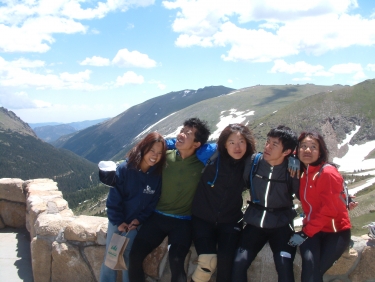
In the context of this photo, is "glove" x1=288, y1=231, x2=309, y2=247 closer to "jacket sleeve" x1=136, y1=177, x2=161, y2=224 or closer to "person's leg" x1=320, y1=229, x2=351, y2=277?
"person's leg" x1=320, y1=229, x2=351, y2=277

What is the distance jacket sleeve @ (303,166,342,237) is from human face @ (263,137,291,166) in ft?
1.96

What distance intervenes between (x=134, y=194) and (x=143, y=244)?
77 cm

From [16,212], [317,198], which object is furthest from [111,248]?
[16,212]

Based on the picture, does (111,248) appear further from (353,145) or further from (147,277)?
(353,145)

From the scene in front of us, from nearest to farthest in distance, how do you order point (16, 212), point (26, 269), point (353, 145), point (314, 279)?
point (314, 279), point (26, 269), point (16, 212), point (353, 145)

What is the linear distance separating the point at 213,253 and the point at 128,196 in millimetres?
1541

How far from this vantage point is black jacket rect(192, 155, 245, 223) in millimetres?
4801

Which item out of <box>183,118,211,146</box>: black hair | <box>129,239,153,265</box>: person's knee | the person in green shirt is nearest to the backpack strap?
the person in green shirt

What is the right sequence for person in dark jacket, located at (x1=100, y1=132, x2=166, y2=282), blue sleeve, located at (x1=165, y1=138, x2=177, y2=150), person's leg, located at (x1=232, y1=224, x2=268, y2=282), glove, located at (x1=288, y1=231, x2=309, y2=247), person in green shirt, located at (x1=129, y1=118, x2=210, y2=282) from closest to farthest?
person's leg, located at (x1=232, y1=224, x2=268, y2=282) < glove, located at (x1=288, y1=231, x2=309, y2=247) < person in green shirt, located at (x1=129, y1=118, x2=210, y2=282) < person in dark jacket, located at (x1=100, y1=132, x2=166, y2=282) < blue sleeve, located at (x1=165, y1=138, x2=177, y2=150)

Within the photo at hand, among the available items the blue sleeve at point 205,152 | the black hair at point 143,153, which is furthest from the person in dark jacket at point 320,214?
the black hair at point 143,153

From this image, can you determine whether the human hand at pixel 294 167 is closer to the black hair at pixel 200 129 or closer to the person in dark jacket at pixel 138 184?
the black hair at pixel 200 129

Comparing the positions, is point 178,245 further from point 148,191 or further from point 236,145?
point 236,145

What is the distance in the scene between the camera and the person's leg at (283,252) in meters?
4.17

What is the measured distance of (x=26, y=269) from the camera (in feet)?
19.7
